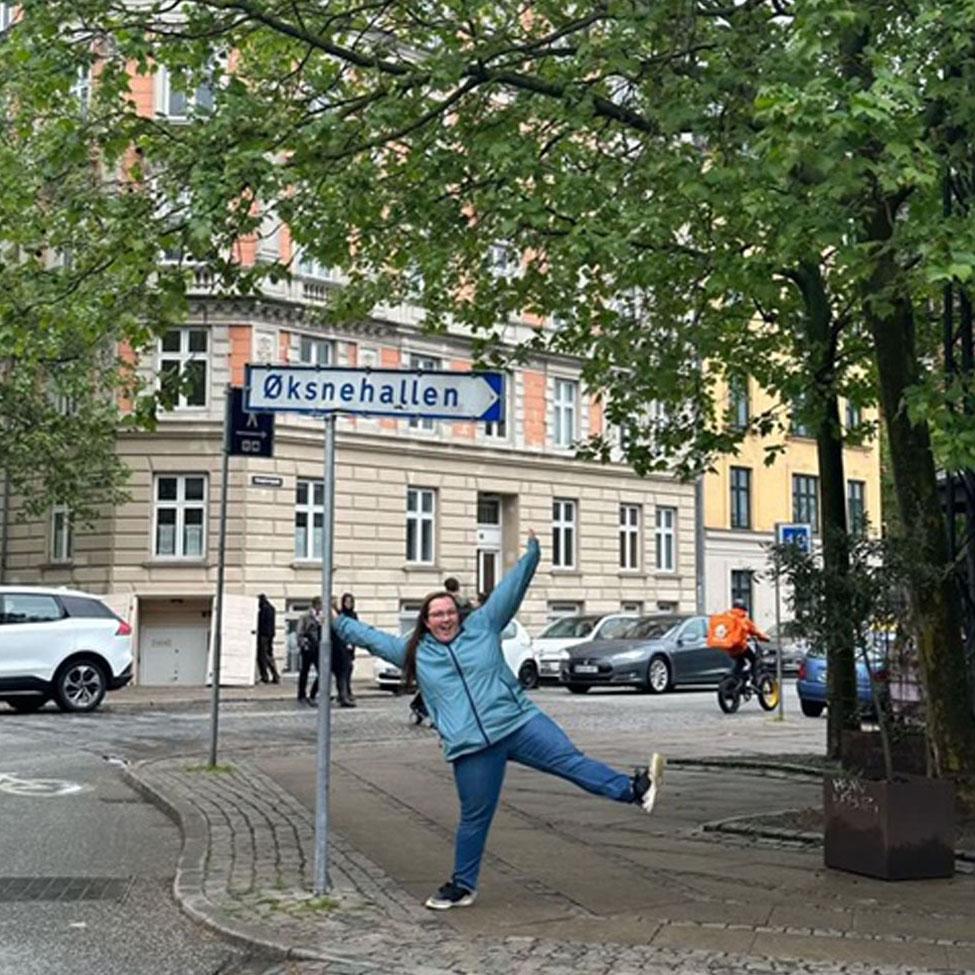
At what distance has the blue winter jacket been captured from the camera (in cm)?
748

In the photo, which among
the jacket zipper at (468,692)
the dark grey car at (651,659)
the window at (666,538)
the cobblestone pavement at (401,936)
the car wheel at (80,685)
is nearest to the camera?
the cobblestone pavement at (401,936)

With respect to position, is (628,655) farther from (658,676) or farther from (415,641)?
(415,641)

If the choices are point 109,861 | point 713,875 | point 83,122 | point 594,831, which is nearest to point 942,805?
point 713,875

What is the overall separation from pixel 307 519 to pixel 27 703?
45.4 feet

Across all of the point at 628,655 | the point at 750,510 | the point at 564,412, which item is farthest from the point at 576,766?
the point at 750,510

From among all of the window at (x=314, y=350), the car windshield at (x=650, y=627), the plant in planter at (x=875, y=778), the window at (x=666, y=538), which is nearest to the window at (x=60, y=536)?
the window at (x=314, y=350)

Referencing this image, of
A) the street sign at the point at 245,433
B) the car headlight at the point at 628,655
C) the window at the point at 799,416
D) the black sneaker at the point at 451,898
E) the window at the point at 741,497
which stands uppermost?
the window at the point at 741,497

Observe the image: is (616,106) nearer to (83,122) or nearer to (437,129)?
(437,129)

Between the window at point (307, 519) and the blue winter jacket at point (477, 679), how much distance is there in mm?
28504

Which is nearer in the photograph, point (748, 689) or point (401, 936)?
point (401, 936)

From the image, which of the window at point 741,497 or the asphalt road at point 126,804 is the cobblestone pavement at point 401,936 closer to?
the asphalt road at point 126,804

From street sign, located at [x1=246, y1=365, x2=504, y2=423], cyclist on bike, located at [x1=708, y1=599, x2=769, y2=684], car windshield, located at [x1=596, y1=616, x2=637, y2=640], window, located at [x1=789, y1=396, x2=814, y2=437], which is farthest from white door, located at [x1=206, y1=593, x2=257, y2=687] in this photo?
street sign, located at [x1=246, y1=365, x2=504, y2=423]

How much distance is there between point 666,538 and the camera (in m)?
46.6

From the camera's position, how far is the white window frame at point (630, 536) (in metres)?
44.8
